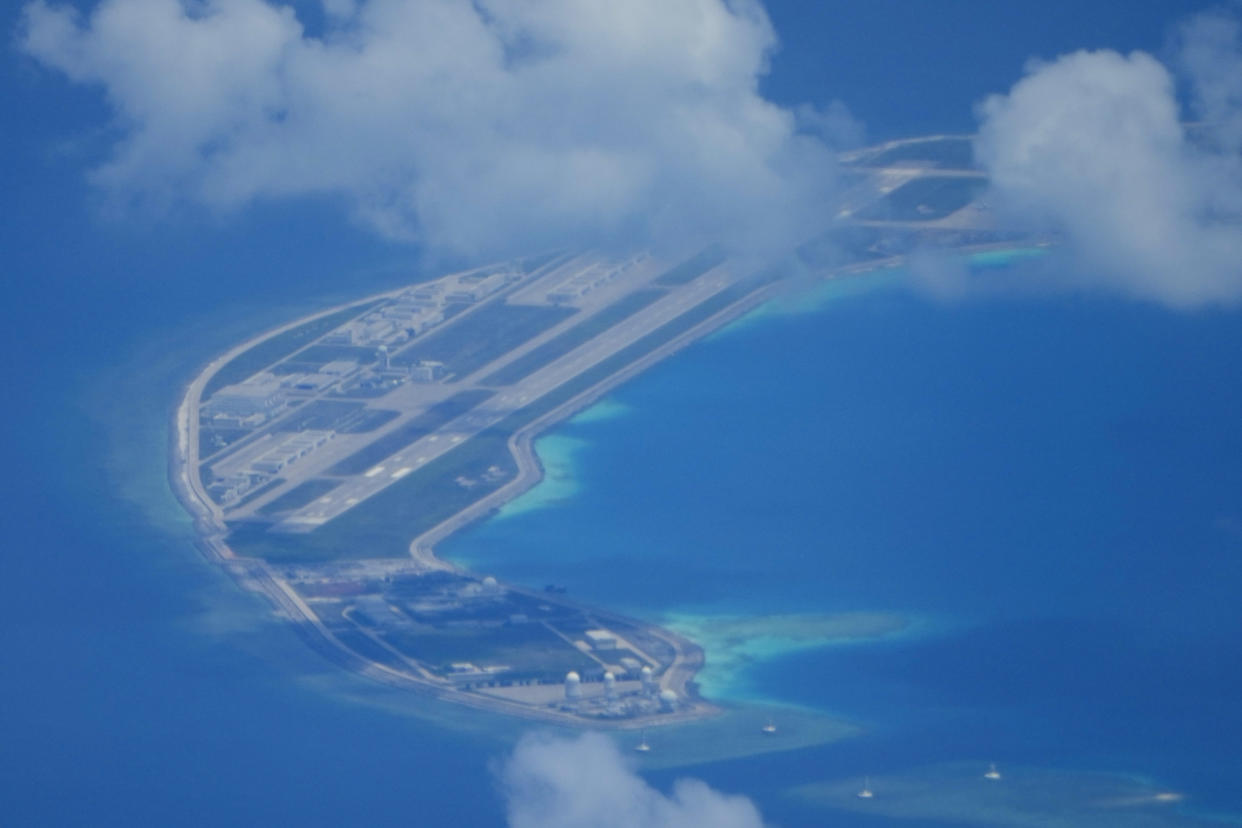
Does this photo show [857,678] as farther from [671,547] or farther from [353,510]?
[353,510]

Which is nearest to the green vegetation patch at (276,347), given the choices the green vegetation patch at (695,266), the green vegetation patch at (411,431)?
the green vegetation patch at (411,431)

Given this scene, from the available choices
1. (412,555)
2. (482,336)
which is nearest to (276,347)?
(482,336)

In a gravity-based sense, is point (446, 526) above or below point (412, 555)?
above

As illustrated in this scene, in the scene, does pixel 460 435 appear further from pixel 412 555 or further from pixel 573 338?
pixel 573 338

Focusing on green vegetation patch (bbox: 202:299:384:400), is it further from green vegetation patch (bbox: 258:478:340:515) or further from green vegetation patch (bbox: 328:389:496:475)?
green vegetation patch (bbox: 258:478:340:515)

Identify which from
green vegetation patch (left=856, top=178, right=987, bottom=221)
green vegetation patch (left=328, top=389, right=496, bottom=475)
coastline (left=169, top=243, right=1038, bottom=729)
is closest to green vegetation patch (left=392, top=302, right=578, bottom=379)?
green vegetation patch (left=328, top=389, right=496, bottom=475)
